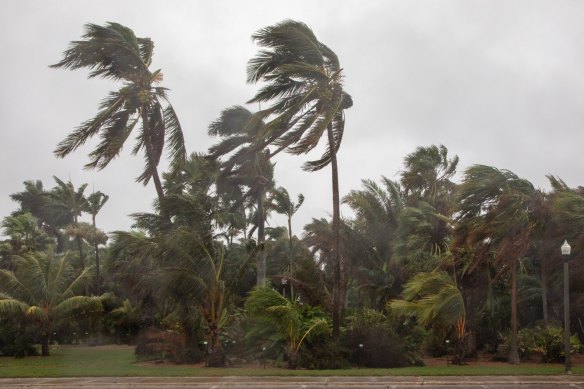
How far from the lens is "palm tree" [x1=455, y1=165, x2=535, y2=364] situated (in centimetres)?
2002

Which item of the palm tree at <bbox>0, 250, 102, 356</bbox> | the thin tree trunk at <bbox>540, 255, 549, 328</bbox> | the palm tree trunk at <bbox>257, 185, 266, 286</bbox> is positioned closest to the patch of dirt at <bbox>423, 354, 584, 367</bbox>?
the thin tree trunk at <bbox>540, 255, 549, 328</bbox>

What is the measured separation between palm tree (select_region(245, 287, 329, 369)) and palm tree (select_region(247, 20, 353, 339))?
1338 millimetres

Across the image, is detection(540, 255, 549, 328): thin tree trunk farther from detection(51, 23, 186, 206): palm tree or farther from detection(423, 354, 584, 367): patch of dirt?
detection(51, 23, 186, 206): palm tree

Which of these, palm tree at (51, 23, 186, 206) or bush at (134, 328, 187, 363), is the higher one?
palm tree at (51, 23, 186, 206)

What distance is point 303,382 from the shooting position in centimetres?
1614

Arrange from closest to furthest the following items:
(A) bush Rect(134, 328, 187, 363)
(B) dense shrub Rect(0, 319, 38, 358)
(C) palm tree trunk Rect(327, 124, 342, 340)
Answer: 1. (C) palm tree trunk Rect(327, 124, 342, 340)
2. (A) bush Rect(134, 328, 187, 363)
3. (B) dense shrub Rect(0, 319, 38, 358)

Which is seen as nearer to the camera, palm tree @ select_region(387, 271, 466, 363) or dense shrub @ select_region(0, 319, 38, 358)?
palm tree @ select_region(387, 271, 466, 363)

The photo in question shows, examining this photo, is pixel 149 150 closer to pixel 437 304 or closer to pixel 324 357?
pixel 324 357

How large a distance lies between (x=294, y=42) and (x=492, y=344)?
44.5 feet

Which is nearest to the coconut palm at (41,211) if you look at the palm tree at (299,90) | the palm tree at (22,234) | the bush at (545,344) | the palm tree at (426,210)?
the palm tree at (22,234)

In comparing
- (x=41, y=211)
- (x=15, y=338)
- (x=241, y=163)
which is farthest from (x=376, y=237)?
(x=41, y=211)

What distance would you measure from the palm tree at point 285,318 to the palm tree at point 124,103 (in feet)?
20.8

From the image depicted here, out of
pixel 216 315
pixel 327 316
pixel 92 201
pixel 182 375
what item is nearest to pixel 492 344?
pixel 327 316

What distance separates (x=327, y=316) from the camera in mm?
21516
